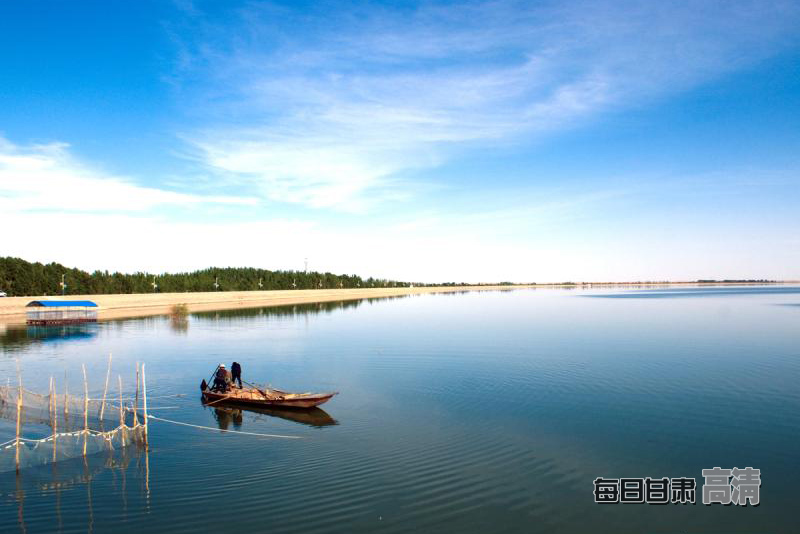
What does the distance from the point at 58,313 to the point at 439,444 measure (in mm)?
74212

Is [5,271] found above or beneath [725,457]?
above

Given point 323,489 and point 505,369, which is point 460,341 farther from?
point 323,489

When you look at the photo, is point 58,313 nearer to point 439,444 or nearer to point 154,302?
point 154,302

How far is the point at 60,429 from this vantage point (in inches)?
881

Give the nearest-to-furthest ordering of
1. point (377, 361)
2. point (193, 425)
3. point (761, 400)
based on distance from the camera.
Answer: point (193, 425)
point (761, 400)
point (377, 361)

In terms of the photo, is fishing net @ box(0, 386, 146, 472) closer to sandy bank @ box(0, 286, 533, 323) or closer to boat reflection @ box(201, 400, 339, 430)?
boat reflection @ box(201, 400, 339, 430)

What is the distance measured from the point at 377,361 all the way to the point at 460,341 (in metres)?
13.5

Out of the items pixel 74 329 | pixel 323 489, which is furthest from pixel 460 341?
pixel 74 329

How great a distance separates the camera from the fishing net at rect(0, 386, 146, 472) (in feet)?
60.9

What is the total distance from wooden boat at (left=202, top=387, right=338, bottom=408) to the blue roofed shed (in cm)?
5825

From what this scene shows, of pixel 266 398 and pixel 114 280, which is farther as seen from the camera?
pixel 114 280

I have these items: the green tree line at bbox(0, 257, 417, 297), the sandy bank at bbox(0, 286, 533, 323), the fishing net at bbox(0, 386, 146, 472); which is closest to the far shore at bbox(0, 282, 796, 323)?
the sandy bank at bbox(0, 286, 533, 323)

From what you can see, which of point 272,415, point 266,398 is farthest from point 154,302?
point 272,415

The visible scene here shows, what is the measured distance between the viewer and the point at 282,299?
151 m
